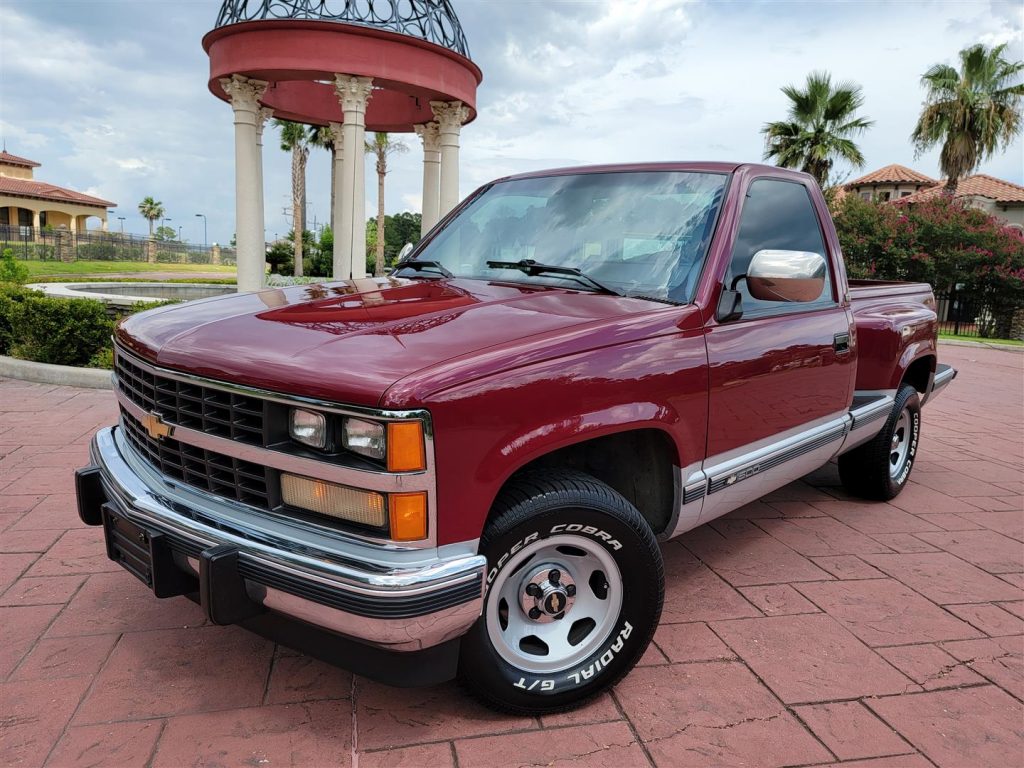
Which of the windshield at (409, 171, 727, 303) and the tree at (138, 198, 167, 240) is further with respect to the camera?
the tree at (138, 198, 167, 240)

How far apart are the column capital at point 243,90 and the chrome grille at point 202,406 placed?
41.6 feet

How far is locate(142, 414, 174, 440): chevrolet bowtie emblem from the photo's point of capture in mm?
2424

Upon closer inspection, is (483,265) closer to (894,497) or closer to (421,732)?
(421,732)

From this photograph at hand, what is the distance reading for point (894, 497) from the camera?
16.7ft

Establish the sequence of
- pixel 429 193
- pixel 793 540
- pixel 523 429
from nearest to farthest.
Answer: pixel 523 429, pixel 793 540, pixel 429 193

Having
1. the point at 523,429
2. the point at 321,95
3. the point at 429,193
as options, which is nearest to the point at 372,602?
the point at 523,429

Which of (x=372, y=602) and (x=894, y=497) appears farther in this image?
(x=894, y=497)

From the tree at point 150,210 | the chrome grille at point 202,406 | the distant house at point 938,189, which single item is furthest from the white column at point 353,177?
the tree at point 150,210

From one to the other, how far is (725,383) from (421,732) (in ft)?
5.53

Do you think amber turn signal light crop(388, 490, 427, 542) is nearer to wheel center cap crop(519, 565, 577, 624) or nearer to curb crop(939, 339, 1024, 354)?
wheel center cap crop(519, 565, 577, 624)

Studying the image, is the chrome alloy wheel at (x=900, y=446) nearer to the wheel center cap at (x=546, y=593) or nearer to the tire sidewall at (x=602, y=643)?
the tire sidewall at (x=602, y=643)

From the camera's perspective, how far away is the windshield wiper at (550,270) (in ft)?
9.71

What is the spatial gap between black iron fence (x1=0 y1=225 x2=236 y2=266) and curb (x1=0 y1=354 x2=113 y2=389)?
117 feet

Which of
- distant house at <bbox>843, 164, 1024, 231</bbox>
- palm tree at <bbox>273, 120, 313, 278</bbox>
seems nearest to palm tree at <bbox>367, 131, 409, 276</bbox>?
palm tree at <bbox>273, 120, 313, 278</bbox>
